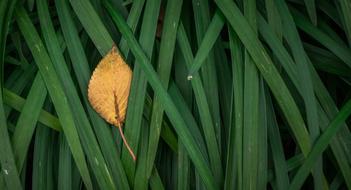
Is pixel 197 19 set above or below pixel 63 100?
above

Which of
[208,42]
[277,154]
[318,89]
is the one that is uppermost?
[208,42]

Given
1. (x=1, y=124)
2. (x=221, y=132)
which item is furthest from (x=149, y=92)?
(x=1, y=124)

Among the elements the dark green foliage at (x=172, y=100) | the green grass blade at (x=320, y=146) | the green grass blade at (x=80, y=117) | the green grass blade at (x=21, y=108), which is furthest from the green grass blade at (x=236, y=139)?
the green grass blade at (x=21, y=108)

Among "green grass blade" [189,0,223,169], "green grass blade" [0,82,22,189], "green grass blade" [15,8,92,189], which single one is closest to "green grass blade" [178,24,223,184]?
"green grass blade" [189,0,223,169]

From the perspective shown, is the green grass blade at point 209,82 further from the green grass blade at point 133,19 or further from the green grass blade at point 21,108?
the green grass blade at point 21,108

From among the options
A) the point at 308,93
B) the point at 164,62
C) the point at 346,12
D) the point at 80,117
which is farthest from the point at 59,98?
the point at 346,12

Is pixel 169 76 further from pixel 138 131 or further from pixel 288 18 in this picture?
pixel 288 18

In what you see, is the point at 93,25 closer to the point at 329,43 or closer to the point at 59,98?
the point at 59,98

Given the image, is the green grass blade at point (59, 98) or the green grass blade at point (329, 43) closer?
the green grass blade at point (59, 98)
